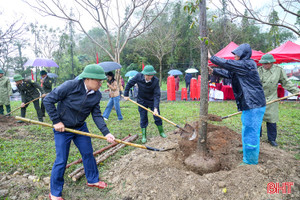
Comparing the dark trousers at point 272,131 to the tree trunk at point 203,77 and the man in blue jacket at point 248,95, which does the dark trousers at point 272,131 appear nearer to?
Result: the man in blue jacket at point 248,95

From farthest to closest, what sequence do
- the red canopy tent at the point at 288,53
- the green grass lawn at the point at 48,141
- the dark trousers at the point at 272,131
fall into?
the red canopy tent at the point at 288,53 < the dark trousers at the point at 272,131 < the green grass lawn at the point at 48,141

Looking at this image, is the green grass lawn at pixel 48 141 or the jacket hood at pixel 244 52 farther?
the green grass lawn at pixel 48 141

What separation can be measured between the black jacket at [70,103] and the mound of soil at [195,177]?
124cm

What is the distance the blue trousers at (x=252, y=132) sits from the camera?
9.92ft

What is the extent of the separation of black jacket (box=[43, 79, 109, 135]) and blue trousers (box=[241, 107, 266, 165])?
2.34m

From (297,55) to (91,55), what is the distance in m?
29.4

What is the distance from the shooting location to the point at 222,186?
2.65 meters

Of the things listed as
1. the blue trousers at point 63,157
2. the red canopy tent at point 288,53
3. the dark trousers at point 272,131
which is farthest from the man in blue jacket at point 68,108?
the red canopy tent at point 288,53

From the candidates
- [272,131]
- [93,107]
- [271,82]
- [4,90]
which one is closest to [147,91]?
[93,107]

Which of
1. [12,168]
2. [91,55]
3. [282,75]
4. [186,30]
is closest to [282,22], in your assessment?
[282,75]

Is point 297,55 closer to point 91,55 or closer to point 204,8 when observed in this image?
point 204,8

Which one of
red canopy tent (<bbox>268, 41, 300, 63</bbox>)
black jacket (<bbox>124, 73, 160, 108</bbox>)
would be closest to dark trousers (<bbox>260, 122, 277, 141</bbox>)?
black jacket (<bbox>124, 73, 160, 108</bbox>)

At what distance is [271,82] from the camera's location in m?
A: 4.30

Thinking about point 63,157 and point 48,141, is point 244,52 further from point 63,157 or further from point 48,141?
point 48,141
